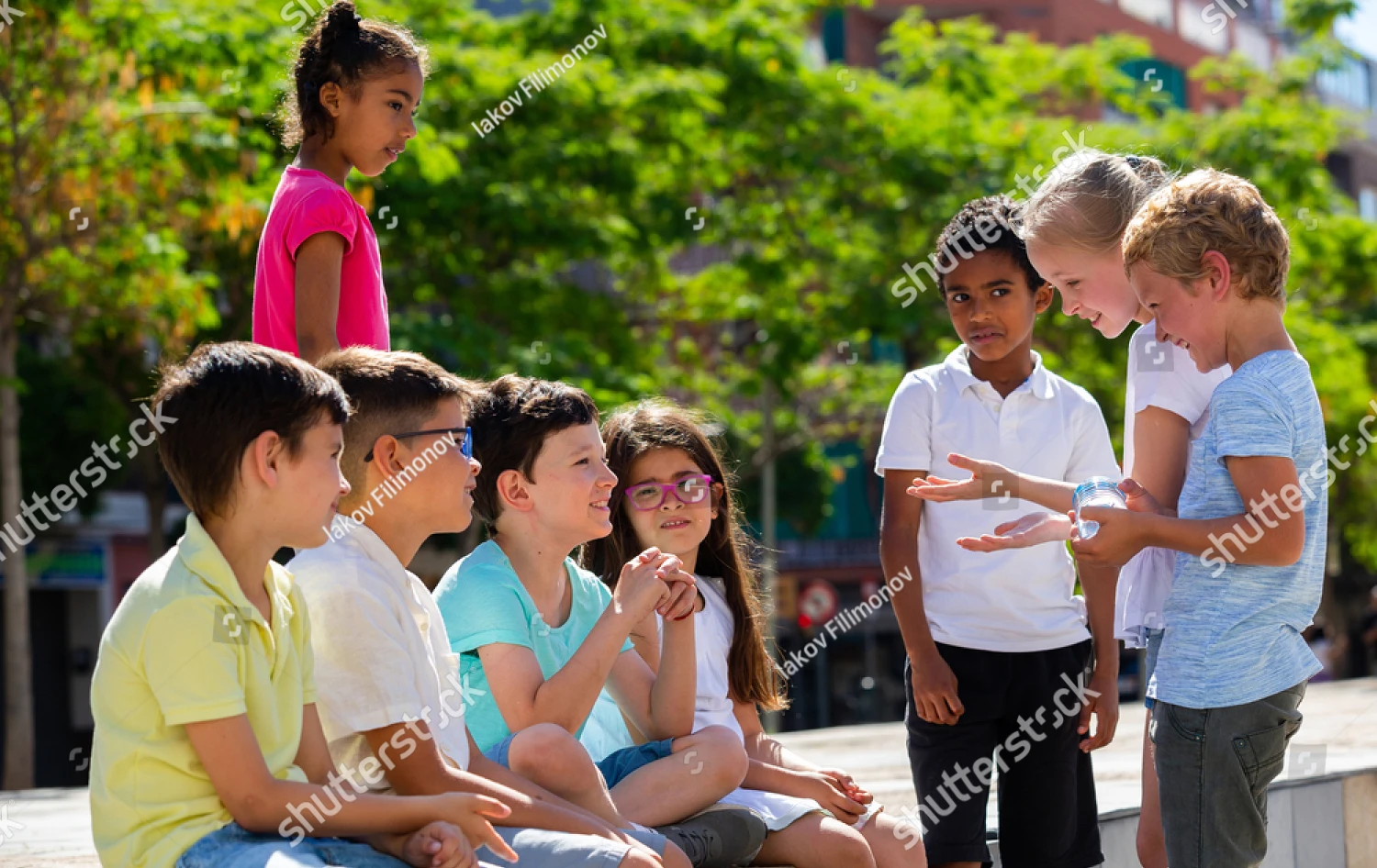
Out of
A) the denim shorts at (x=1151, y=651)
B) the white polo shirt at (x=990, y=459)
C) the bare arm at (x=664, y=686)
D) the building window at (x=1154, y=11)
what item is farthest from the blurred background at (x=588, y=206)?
the building window at (x=1154, y=11)

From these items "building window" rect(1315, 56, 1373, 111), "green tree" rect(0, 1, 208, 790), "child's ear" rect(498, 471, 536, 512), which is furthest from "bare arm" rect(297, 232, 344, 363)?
"building window" rect(1315, 56, 1373, 111)

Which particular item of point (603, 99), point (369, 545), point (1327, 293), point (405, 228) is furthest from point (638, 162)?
point (369, 545)

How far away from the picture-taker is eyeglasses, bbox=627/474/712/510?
12.3ft

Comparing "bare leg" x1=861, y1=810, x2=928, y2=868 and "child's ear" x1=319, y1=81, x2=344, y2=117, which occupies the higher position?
"child's ear" x1=319, y1=81, x2=344, y2=117

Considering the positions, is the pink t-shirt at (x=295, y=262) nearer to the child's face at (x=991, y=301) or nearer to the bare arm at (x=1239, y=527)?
the child's face at (x=991, y=301)

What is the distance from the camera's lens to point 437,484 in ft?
9.41

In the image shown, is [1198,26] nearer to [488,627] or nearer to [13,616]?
[13,616]

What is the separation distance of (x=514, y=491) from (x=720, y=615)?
0.70m

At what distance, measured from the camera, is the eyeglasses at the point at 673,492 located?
12.3 ft

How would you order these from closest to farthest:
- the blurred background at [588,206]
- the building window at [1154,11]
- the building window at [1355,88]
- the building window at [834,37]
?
the blurred background at [588,206], the building window at [834,37], the building window at [1154,11], the building window at [1355,88]

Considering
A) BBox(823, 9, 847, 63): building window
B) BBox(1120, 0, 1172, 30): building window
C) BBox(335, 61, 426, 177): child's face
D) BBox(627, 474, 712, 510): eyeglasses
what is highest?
BBox(1120, 0, 1172, 30): building window

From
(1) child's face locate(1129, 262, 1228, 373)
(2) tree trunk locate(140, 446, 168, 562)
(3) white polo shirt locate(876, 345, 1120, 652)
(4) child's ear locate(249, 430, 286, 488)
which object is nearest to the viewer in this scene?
(4) child's ear locate(249, 430, 286, 488)

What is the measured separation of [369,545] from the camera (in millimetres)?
2760

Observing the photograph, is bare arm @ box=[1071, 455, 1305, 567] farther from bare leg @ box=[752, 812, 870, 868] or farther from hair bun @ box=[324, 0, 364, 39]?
hair bun @ box=[324, 0, 364, 39]
